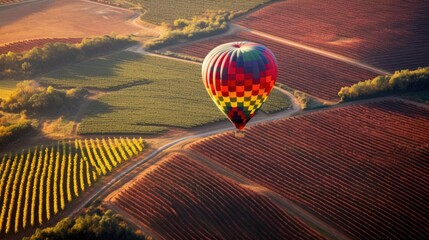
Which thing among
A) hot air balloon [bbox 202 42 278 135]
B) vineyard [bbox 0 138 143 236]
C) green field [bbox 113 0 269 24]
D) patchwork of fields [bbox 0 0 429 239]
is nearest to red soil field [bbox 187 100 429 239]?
patchwork of fields [bbox 0 0 429 239]

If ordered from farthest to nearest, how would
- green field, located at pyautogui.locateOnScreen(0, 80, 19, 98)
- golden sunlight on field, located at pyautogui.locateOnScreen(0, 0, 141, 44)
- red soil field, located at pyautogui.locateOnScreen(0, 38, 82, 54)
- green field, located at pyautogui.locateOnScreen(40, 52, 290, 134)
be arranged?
golden sunlight on field, located at pyautogui.locateOnScreen(0, 0, 141, 44), red soil field, located at pyautogui.locateOnScreen(0, 38, 82, 54), green field, located at pyautogui.locateOnScreen(0, 80, 19, 98), green field, located at pyautogui.locateOnScreen(40, 52, 290, 134)

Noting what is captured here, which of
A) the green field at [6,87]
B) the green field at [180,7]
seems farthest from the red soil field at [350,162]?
the green field at [180,7]

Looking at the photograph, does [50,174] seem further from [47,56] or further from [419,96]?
[419,96]

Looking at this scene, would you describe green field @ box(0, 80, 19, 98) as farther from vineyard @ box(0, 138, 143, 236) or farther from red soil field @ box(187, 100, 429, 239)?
red soil field @ box(187, 100, 429, 239)

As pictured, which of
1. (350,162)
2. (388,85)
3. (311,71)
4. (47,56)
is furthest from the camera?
(47,56)

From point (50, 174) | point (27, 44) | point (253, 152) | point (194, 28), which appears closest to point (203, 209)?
point (253, 152)

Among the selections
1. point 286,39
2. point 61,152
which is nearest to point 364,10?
point 286,39
